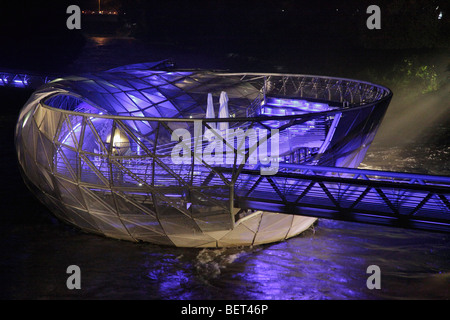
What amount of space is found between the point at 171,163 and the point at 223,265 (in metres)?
3.69

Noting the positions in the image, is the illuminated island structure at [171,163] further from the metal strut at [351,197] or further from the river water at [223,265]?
the river water at [223,265]

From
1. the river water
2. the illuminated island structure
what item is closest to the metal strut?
the illuminated island structure

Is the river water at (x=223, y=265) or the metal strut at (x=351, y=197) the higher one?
the metal strut at (x=351, y=197)

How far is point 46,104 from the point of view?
66.2ft

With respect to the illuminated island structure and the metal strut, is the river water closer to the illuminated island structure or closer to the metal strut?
the illuminated island structure

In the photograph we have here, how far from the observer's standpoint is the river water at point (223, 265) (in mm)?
15477

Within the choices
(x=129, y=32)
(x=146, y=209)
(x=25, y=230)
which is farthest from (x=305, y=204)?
Result: (x=129, y=32)

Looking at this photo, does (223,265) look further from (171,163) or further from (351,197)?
(351,197)

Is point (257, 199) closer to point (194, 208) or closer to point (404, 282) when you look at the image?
point (194, 208)

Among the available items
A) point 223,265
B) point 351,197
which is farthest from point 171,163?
point 351,197

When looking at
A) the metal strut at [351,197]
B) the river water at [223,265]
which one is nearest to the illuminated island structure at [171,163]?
the metal strut at [351,197]

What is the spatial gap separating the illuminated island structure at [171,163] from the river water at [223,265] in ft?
2.48

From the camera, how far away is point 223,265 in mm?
17062

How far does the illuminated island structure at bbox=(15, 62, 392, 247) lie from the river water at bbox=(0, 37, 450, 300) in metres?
0.76
